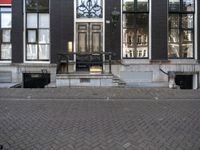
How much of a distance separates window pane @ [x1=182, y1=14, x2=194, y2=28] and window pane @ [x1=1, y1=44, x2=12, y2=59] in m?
10.8

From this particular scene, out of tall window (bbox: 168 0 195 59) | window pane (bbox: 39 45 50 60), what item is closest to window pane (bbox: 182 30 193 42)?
tall window (bbox: 168 0 195 59)

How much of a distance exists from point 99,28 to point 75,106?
9.69 metres

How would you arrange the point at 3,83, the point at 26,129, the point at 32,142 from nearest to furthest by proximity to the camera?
the point at 32,142, the point at 26,129, the point at 3,83

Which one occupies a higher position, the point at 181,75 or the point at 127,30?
the point at 127,30

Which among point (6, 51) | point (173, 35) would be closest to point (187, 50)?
point (173, 35)

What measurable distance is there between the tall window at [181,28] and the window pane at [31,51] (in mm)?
8199

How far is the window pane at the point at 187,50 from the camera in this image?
20.3 meters

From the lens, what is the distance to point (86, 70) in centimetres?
1970

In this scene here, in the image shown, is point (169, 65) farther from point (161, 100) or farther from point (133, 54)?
point (161, 100)

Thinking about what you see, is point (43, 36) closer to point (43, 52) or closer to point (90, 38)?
point (43, 52)

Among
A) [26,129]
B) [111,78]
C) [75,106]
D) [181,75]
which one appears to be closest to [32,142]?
[26,129]

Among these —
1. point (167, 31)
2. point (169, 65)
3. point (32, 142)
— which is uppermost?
point (167, 31)

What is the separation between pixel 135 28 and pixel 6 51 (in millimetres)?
8023

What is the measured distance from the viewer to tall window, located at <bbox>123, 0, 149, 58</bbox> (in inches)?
786
